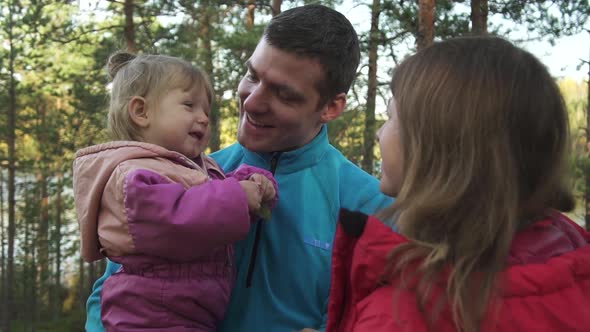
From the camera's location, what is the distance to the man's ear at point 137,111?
2297mm

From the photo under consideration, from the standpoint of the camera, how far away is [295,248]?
2320 millimetres

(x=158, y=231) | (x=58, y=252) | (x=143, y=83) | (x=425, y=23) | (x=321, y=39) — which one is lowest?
(x=58, y=252)

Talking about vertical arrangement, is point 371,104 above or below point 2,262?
above

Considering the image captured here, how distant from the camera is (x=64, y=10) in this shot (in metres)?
15.5

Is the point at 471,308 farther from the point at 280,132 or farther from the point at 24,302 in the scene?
the point at 24,302

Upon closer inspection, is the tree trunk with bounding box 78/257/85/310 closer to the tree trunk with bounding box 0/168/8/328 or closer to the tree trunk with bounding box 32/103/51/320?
the tree trunk with bounding box 32/103/51/320

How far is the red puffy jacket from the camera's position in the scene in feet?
4.50

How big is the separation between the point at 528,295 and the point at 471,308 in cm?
14

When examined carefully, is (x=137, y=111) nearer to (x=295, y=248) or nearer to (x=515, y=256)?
(x=295, y=248)

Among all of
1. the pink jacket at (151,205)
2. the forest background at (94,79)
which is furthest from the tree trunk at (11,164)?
the pink jacket at (151,205)

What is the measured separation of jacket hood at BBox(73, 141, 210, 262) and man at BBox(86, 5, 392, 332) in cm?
27

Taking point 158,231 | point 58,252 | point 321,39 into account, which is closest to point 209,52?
point 58,252

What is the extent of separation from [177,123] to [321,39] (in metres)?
0.68

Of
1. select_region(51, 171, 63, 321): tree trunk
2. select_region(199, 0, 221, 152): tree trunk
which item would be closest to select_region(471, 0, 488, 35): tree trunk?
select_region(199, 0, 221, 152): tree trunk
